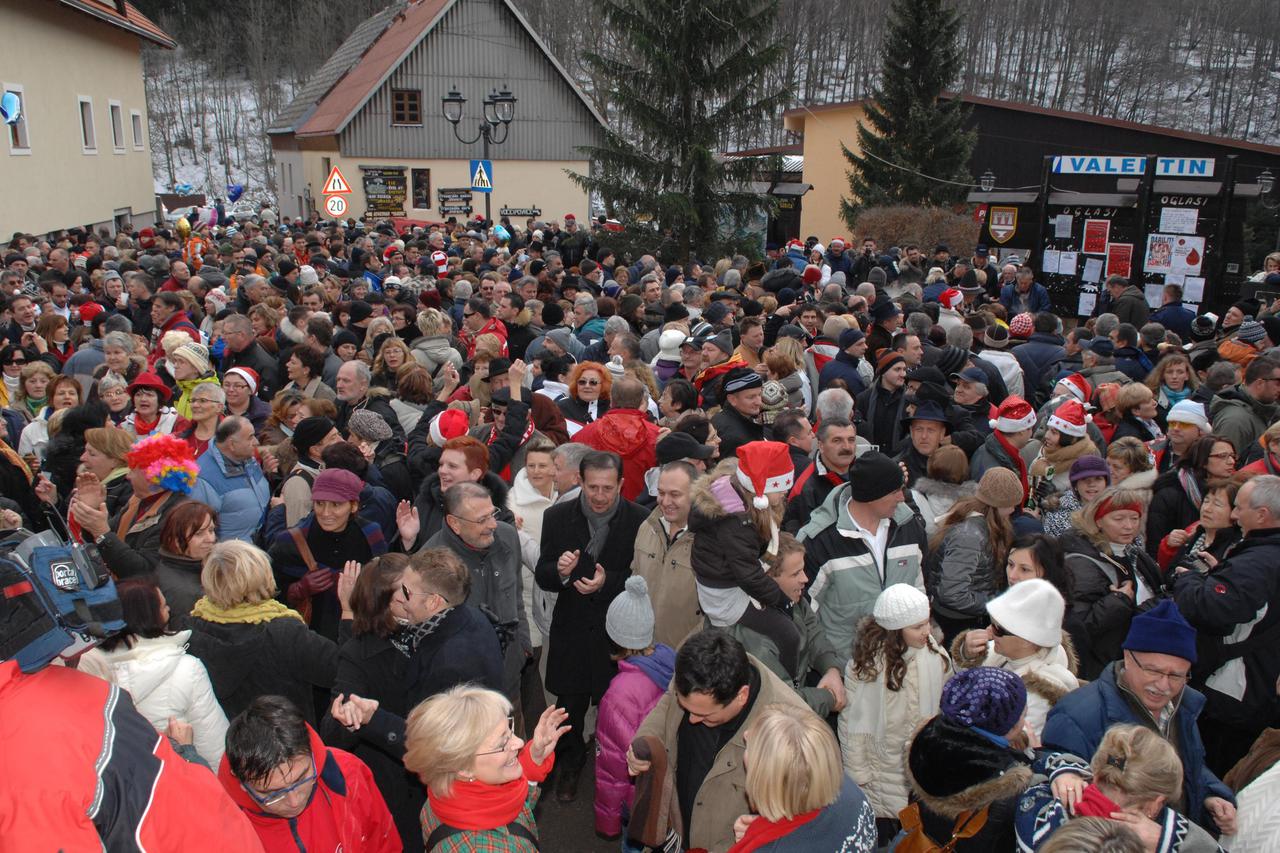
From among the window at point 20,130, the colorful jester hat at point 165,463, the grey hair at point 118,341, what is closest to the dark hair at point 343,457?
the colorful jester hat at point 165,463

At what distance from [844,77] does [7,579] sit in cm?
7689

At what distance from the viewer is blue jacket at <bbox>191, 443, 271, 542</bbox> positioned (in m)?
5.31

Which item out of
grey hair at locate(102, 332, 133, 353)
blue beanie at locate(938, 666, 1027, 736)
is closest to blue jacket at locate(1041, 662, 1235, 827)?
blue beanie at locate(938, 666, 1027, 736)

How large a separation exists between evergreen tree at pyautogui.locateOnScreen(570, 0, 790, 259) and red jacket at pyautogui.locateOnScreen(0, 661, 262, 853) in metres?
19.1

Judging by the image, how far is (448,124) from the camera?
37188 mm

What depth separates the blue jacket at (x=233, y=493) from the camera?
5309 mm

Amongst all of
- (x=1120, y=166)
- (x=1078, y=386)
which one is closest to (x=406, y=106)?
(x=1120, y=166)

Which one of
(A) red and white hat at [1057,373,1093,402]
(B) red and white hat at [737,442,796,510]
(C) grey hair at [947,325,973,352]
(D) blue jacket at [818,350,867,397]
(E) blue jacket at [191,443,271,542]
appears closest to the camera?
(B) red and white hat at [737,442,796,510]

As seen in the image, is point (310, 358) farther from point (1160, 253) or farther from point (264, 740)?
point (1160, 253)

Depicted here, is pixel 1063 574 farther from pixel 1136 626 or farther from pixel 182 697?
pixel 182 697

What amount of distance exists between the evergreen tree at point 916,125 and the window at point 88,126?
2304 centimetres

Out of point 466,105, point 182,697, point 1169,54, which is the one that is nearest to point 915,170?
point 466,105

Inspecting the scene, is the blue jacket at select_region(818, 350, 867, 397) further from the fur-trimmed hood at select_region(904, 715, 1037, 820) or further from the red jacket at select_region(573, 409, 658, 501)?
the fur-trimmed hood at select_region(904, 715, 1037, 820)

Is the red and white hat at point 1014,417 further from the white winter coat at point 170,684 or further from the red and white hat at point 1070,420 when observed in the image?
the white winter coat at point 170,684
